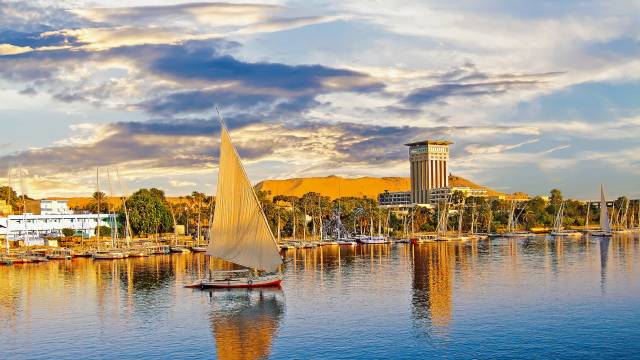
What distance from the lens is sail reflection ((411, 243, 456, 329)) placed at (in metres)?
57.5

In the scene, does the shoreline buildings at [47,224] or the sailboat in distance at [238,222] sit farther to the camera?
the shoreline buildings at [47,224]

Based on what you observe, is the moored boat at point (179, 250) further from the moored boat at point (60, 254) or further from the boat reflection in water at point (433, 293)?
the boat reflection in water at point (433, 293)

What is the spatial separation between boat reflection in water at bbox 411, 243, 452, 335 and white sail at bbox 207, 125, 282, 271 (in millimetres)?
14588

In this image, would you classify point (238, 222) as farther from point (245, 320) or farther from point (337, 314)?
point (337, 314)

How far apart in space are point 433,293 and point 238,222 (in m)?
20.0

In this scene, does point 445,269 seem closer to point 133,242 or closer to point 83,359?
point 83,359

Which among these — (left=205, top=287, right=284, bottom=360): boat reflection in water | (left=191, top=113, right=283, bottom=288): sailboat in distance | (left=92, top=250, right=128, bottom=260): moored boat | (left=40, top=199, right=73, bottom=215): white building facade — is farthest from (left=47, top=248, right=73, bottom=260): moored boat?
(left=191, top=113, right=283, bottom=288): sailboat in distance

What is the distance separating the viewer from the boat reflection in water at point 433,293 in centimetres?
5594

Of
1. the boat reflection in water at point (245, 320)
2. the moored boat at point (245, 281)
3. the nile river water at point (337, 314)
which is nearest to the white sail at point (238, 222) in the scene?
the moored boat at point (245, 281)

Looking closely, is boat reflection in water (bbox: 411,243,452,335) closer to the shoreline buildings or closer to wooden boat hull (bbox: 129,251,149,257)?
wooden boat hull (bbox: 129,251,149,257)

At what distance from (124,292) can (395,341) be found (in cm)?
3630

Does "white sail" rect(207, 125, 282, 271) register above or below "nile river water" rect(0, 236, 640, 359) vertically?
above

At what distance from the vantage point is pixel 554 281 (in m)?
80.2

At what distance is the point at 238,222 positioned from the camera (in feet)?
230
